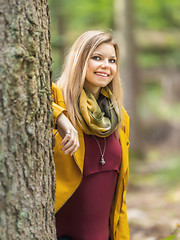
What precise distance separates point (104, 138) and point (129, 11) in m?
8.25

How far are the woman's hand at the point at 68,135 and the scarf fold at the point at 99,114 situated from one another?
15 centimetres

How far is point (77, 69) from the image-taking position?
2.29m

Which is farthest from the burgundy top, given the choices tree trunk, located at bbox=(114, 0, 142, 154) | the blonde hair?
tree trunk, located at bbox=(114, 0, 142, 154)

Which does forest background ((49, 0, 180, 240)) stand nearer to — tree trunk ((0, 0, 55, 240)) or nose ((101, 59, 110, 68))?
nose ((101, 59, 110, 68))

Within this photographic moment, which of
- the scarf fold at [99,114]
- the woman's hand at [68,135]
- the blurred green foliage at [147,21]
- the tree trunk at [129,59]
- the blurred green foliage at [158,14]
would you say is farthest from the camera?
the blurred green foliage at [158,14]

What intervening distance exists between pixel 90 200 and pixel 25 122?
2.47ft

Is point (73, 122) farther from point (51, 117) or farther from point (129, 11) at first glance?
point (129, 11)

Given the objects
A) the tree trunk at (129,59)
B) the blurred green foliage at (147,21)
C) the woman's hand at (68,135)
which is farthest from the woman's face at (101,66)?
the tree trunk at (129,59)

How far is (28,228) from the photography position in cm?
184

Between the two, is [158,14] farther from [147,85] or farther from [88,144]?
[88,144]

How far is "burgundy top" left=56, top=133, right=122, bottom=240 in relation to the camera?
2.27 meters

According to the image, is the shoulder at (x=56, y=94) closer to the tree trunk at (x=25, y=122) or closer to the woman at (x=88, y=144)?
the woman at (x=88, y=144)

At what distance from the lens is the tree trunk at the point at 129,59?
9.92 m

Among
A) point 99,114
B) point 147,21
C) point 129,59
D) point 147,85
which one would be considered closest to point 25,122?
point 99,114
